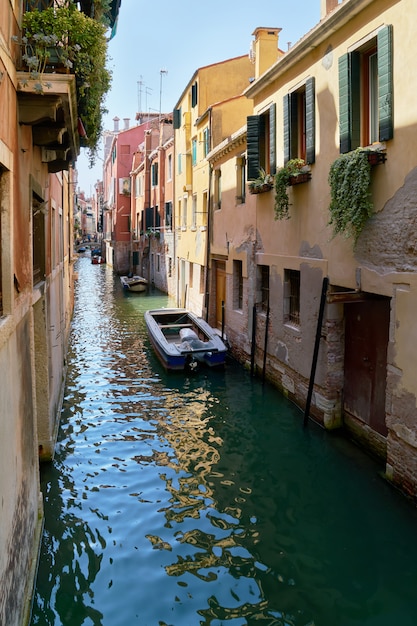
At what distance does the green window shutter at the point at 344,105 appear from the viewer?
7926mm

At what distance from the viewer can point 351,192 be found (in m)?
7.49

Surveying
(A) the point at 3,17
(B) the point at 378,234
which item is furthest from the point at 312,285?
(A) the point at 3,17

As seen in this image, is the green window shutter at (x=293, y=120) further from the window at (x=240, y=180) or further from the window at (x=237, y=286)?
the window at (x=237, y=286)

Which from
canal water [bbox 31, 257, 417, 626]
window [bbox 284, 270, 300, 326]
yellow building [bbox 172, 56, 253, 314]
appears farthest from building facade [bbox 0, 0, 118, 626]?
yellow building [bbox 172, 56, 253, 314]

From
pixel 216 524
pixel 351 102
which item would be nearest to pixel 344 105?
pixel 351 102

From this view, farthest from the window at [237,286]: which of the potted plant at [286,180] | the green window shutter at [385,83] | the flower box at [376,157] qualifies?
the green window shutter at [385,83]

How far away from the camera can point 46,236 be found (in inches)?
329

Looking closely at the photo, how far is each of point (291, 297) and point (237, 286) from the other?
3.90 metres

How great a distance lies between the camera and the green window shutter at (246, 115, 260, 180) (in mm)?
12086

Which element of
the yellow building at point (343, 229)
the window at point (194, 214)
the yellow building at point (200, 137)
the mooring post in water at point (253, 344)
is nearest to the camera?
the yellow building at point (343, 229)

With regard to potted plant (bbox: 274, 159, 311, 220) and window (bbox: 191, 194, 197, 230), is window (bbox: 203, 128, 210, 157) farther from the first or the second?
potted plant (bbox: 274, 159, 311, 220)

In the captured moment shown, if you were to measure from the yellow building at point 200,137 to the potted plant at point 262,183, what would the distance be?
17.6 feet

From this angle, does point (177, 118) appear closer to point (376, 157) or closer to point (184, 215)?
point (184, 215)

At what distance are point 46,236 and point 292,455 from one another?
184 inches
